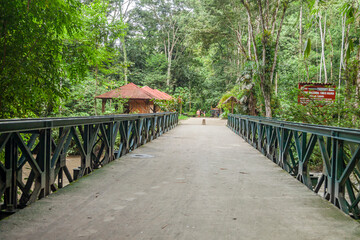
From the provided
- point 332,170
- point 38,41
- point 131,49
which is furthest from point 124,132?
point 131,49

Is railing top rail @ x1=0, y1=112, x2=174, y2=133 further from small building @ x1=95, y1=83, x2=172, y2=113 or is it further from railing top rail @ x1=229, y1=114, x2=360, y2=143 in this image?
small building @ x1=95, y1=83, x2=172, y2=113

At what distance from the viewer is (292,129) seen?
583 centimetres

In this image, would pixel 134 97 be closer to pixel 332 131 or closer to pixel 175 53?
pixel 332 131

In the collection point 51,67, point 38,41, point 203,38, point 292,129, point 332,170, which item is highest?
point 203,38

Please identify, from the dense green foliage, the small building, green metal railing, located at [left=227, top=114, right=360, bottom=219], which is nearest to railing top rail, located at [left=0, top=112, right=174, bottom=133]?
the dense green foliage

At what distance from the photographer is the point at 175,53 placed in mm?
48281

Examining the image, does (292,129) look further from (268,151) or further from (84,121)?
(84,121)

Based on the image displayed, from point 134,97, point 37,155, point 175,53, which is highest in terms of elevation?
point 175,53

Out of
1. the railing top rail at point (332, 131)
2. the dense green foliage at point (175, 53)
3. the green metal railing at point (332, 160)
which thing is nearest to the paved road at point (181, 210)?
the green metal railing at point (332, 160)

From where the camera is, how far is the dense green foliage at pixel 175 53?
5.82 m

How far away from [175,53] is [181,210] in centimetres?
4595

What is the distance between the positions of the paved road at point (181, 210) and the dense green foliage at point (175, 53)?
2.12 metres

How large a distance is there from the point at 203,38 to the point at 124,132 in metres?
19.0

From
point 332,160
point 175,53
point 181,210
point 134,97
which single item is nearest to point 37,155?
point 181,210
